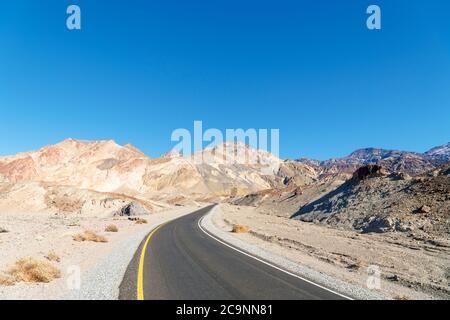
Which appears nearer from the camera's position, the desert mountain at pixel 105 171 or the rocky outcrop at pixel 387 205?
the rocky outcrop at pixel 387 205

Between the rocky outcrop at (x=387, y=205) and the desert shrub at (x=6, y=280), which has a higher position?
the desert shrub at (x=6, y=280)

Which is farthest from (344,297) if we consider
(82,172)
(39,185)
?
(82,172)

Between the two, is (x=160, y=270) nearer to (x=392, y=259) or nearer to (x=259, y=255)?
(x=259, y=255)

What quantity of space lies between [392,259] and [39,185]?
81251 mm

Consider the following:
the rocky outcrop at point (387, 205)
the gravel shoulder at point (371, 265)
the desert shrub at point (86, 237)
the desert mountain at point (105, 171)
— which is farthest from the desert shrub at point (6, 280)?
the desert mountain at point (105, 171)

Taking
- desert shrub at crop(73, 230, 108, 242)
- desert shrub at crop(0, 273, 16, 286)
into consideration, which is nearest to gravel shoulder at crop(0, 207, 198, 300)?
desert shrub at crop(0, 273, 16, 286)

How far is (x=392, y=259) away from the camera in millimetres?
19031

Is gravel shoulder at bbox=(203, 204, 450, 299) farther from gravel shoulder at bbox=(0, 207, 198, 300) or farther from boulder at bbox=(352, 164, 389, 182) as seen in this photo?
boulder at bbox=(352, 164, 389, 182)

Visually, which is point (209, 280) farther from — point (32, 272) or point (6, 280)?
point (6, 280)

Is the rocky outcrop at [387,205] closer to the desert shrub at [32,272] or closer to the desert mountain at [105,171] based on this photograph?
→ the desert shrub at [32,272]

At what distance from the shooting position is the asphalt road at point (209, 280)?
10.5 m

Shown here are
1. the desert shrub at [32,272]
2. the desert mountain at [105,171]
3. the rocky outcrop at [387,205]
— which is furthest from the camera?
the desert mountain at [105,171]

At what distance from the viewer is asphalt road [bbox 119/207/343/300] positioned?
10469 millimetres

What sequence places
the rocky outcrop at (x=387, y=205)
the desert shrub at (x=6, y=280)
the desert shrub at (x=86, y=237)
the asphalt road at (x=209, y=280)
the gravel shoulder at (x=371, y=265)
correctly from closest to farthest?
1. the asphalt road at (x=209, y=280)
2. the desert shrub at (x=6, y=280)
3. the gravel shoulder at (x=371, y=265)
4. the desert shrub at (x=86, y=237)
5. the rocky outcrop at (x=387, y=205)
